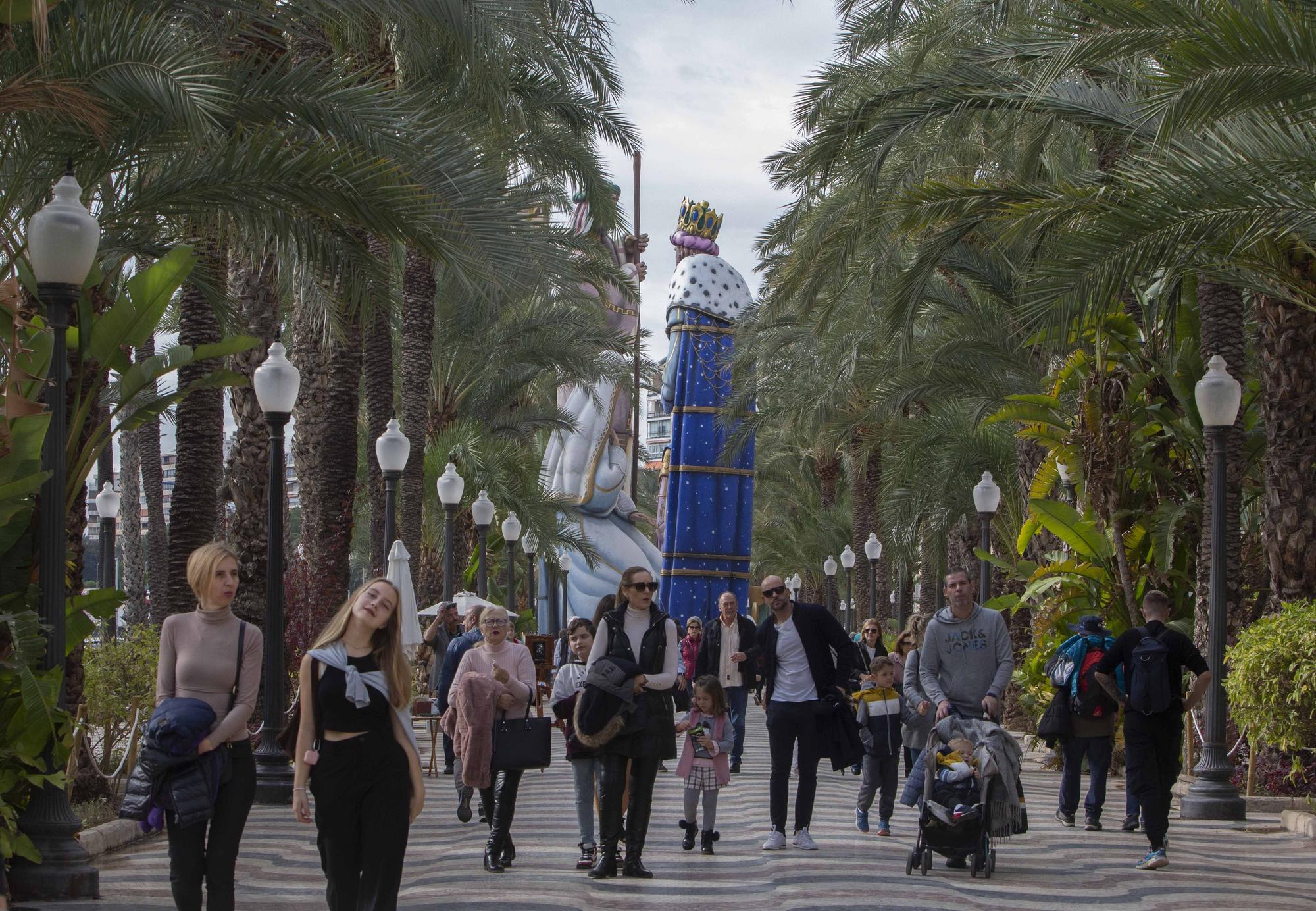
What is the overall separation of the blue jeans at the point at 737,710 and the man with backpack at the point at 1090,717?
4091mm

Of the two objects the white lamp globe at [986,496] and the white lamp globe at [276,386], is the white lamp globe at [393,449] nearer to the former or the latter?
the white lamp globe at [276,386]

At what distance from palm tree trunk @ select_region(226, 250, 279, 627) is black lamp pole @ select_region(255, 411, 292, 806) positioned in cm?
195

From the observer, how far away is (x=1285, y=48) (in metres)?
9.69

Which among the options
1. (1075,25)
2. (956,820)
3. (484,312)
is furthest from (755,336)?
(956,820)

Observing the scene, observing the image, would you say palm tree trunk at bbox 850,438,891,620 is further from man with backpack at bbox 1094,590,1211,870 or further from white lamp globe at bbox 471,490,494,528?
man with backpack at bbox 1094,590,1211,870

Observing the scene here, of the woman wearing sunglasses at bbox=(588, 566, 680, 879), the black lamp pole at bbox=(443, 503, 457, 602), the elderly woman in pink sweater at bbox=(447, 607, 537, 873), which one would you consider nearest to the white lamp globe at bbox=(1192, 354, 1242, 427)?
the woman wearing sunglasses at bbox=(588, 566, 680, 879)

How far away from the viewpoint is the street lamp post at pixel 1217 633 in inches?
495

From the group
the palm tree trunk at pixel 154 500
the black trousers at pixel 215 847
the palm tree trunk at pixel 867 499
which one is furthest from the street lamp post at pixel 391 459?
the palm tree trunk at pixel 867 499

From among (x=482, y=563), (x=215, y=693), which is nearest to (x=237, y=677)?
(x=215, y=693)

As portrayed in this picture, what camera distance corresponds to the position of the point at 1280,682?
467 inches

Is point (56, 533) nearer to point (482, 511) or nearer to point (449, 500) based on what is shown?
point (449, 500)

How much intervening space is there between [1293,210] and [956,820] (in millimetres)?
4626

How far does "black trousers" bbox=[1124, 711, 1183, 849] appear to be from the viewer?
10.0m

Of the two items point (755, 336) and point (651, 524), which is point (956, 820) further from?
point (651, 524)
